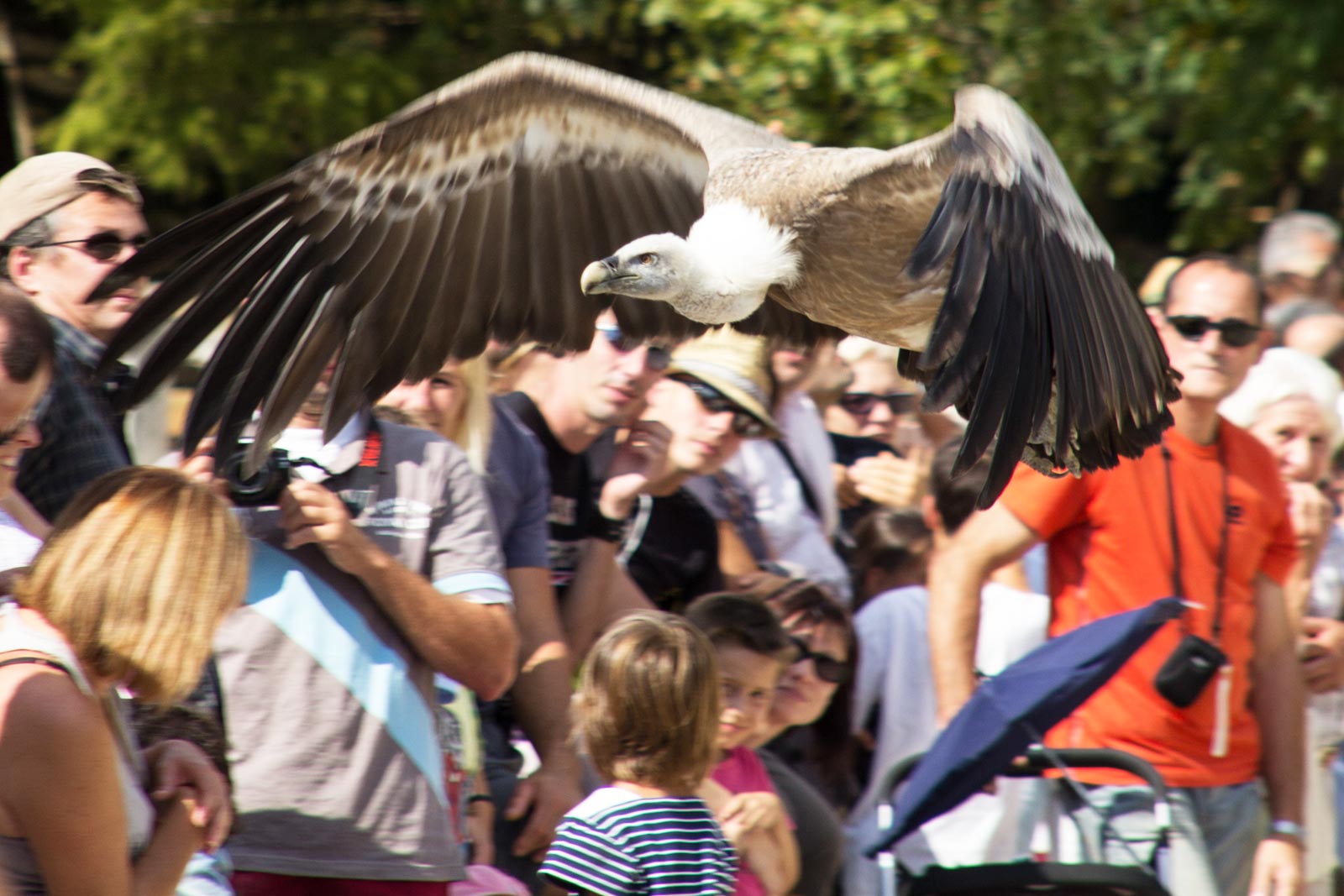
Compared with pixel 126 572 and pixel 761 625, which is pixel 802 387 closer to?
pixel 761 625

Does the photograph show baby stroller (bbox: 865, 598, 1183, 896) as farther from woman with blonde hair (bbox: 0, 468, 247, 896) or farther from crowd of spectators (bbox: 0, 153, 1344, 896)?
woman with blonde hair (bbox: 0, 468, 247, 896)

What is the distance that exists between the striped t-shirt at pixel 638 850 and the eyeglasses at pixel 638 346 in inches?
60.6

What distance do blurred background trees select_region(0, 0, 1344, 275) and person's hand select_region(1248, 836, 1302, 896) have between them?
592 cm

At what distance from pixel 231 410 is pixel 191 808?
4.28 feet

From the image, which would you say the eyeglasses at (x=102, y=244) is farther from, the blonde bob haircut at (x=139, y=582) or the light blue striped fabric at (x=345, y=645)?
the blonde bob haircut at (x=139, y=582)

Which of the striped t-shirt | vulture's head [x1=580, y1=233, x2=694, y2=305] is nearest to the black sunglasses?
vulture's head [x1=580, y1=233, x2=694, y2=305]

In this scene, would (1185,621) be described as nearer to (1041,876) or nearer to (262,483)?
(1041,876)

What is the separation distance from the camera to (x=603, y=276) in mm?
3689

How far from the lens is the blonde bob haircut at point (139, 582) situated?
2572 millimetres

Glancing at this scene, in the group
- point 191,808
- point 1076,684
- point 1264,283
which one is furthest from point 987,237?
point 1264,283

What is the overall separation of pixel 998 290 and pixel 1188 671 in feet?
4.84

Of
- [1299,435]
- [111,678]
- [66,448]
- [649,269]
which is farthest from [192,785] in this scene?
[1299,435]

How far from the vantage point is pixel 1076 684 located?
3.83 m

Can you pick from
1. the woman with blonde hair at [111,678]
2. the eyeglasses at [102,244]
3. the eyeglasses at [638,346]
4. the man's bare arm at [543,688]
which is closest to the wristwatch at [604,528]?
the man's bare arm at [543,688]
